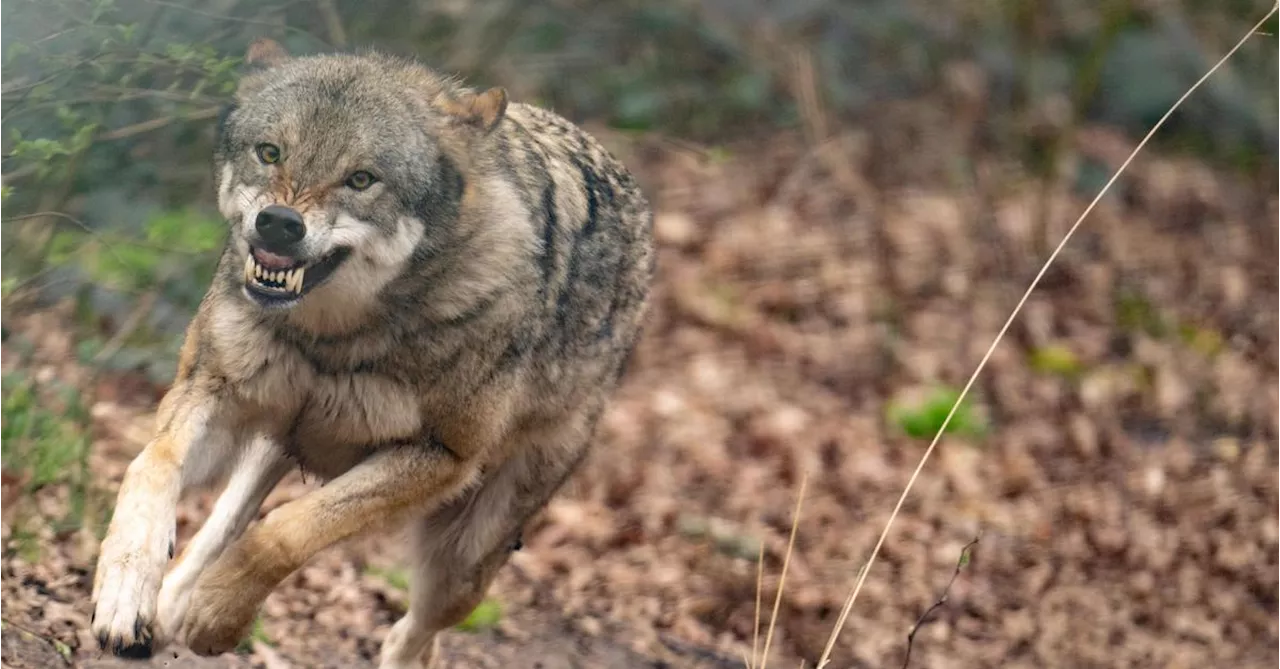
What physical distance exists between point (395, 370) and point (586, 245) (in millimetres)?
961

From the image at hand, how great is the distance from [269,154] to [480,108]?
740 millimetres

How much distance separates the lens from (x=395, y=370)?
4.52m

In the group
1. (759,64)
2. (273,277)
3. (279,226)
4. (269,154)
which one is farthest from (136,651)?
(759,64)

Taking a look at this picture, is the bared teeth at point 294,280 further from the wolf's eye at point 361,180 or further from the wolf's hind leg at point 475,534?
the wolf's hind leg at point 475,534

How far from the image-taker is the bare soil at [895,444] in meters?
7.02

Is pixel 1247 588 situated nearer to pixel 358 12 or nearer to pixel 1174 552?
pixel 1174 552

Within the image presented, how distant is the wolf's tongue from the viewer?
398cm

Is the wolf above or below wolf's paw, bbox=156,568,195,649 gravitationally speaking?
above

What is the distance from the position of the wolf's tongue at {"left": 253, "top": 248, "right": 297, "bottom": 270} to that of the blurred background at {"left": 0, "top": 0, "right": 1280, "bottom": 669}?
2.76 feet

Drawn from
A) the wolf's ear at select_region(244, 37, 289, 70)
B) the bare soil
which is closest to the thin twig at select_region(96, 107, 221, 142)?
the bare soil

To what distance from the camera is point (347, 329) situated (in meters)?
4.45

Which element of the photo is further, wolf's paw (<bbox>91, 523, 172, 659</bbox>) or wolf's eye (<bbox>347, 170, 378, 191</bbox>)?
wolf's eye (<bbox>347, 170, 378, 191</bbox>)

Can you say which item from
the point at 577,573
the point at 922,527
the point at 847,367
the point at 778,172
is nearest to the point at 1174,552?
the point at 922,527

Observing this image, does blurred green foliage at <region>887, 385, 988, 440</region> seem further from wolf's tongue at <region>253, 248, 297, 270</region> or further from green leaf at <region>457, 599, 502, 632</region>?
wolf's tongue at <region>253, 248, 297, 270</region>
